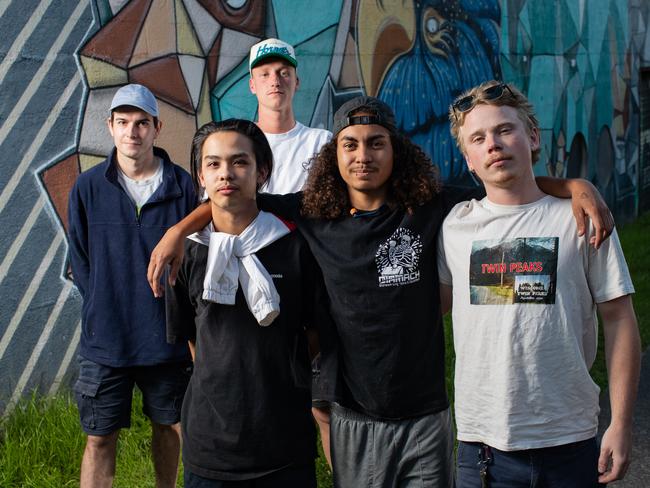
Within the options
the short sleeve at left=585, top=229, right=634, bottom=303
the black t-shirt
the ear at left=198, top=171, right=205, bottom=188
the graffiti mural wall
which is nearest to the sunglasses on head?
the short sleeve at left=585, top=229, right=634, bottom=303

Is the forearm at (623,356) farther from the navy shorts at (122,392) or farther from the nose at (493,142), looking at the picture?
the navy shorts at (122,392)

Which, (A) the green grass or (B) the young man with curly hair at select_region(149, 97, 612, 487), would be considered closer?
(B) the young man with curly hair at select_region(149, 97, 612, 487)

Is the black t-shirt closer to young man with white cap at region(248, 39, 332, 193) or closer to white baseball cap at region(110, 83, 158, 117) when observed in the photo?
young man with white cap at region(248, 39, 332, 193)

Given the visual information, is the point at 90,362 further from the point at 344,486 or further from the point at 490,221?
the point at 490,221

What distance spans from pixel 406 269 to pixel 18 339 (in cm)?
268

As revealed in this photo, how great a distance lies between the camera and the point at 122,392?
351cm

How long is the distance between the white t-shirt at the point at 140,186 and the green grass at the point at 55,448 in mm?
1350

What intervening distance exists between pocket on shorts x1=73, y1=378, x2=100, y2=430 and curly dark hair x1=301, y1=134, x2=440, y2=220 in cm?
134

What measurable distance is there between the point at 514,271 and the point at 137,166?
1865 mm

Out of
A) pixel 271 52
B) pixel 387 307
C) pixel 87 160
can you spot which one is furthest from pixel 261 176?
pixel 87 160

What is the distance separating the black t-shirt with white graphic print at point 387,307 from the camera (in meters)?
2.62

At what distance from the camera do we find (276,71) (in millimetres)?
3842

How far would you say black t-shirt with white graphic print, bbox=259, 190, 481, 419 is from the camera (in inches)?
103

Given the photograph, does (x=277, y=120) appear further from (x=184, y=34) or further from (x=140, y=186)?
(x=184, y=34)
